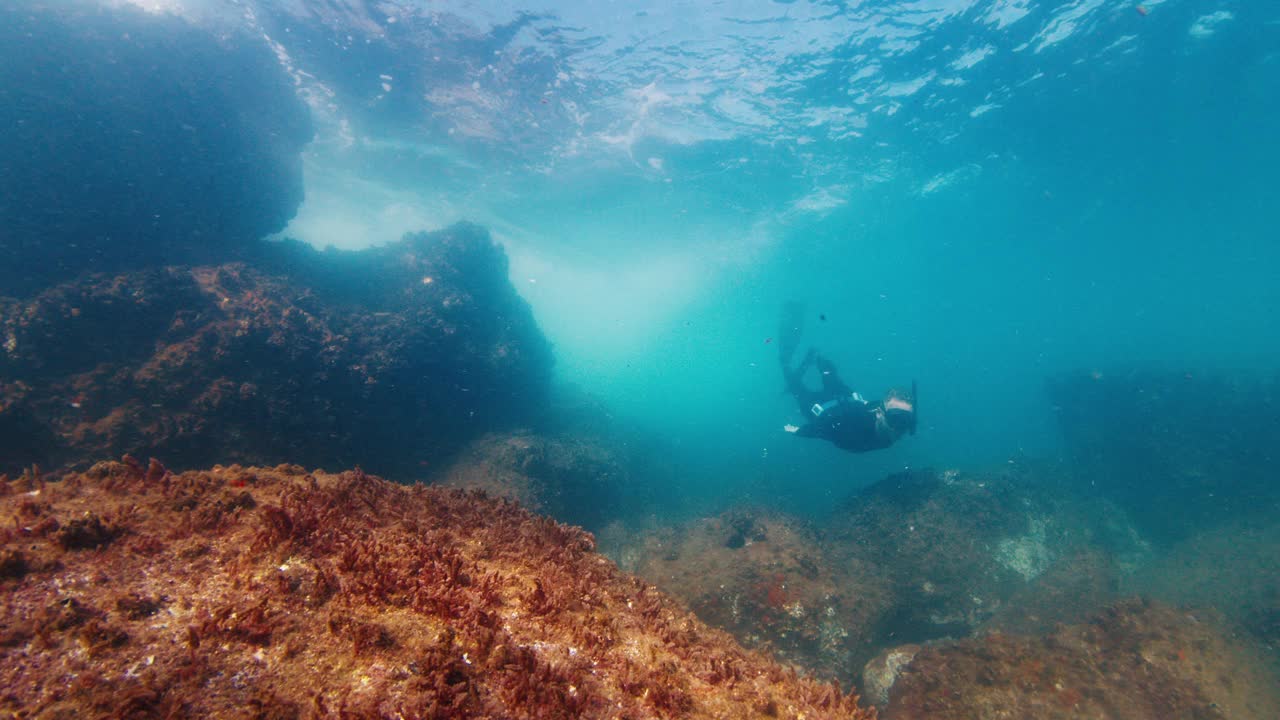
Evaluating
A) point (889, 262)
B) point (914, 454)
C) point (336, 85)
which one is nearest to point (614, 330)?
point (889, 262)

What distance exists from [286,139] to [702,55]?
14208mm

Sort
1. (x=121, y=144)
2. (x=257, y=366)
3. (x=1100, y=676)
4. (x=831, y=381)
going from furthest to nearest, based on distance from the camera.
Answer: (x=831, y=381), (x=121, y=144), (x=257, y=366), (x=1100, y=676)

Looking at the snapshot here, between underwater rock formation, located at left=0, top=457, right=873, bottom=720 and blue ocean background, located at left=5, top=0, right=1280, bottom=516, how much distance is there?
1458 cm

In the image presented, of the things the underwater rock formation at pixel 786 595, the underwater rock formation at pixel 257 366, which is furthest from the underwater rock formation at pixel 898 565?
the underwater rock formation at pixel 257 366

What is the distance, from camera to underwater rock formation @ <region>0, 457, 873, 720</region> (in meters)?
1.91

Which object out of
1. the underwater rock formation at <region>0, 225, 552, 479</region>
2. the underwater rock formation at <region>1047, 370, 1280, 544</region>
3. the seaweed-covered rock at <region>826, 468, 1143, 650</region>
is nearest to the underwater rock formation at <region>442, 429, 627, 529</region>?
the underwater rock formation at <region>0, 225, 552, 479</region>

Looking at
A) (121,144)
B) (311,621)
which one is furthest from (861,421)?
(121,144)

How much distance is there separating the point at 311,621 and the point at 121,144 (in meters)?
16.4

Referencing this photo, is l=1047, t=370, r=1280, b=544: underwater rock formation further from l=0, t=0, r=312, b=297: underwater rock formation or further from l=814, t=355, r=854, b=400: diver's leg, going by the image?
l=0, t=0, r=312, b=297: underwater rock formation

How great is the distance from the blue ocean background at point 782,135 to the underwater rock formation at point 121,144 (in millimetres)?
1265

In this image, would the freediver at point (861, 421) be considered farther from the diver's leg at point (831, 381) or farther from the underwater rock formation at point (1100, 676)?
the underwater rock formation at point (1100, 676)

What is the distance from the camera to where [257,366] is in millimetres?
10570

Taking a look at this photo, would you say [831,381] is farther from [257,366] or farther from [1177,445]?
[257,366]

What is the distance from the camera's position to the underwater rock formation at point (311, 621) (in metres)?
1.91
